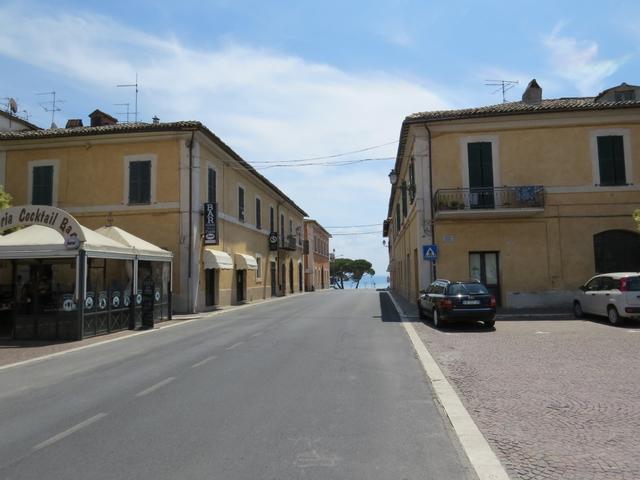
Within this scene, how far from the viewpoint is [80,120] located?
2847cm

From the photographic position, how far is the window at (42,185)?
23406 millimetres

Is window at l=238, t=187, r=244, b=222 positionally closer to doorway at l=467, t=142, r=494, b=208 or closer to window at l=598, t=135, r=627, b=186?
doorway at l=467, t=142, r=494, b=208

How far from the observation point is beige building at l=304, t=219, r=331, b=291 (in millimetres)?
57950

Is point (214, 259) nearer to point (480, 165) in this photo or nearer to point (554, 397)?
point (480, 165)

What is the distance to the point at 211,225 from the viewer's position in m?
22.2

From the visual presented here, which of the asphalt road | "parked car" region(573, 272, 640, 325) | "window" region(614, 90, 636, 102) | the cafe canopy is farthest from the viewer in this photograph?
"window" region(614, 90, 636, 102)

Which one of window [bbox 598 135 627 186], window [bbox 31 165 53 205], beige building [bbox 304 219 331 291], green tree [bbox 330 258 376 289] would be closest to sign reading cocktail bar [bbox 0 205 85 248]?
window [bbox 31 165 53 205]

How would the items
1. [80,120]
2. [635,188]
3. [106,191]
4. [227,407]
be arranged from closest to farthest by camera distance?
[227,407], [635,188], [106,191], [80,120]

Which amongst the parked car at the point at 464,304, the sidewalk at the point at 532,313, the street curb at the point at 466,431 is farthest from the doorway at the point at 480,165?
the street curb at the point at 466,431

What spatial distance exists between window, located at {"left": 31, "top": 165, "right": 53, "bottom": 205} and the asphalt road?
15189mm

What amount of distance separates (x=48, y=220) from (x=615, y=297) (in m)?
15.8

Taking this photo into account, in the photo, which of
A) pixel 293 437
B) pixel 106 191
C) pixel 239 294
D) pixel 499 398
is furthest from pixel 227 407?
pixel 239 294

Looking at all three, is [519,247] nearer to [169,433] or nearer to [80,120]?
[169,433]

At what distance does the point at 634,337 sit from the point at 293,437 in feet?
32.5
